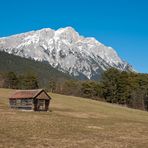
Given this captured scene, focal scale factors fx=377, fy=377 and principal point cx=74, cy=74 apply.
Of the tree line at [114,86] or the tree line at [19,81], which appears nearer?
the tree line at [114,86]

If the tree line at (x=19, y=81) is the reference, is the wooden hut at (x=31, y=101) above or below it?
below

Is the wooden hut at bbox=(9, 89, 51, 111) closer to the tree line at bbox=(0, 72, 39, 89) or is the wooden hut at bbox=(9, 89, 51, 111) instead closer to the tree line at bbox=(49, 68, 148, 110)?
the tree line at bbox=(49, 68, 148, 110)

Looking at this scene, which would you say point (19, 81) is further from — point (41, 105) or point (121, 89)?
point (41, 105)

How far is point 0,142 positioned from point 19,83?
144 m

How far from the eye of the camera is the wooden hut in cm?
8500

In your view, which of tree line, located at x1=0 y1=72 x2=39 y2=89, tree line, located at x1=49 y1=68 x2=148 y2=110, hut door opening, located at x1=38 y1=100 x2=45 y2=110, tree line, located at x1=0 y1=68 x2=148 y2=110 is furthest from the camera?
tree line, located at x1=0 y1=72 x2=39 y2=89

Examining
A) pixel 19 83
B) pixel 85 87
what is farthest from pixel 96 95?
pixel 19 83

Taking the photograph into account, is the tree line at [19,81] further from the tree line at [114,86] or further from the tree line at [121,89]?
the tree line at [121,89]

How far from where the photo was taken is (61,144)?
31391 millimetres

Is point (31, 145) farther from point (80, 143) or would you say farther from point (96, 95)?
point (96, 95)

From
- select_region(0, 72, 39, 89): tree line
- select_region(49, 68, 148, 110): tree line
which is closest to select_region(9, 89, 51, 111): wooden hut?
select_region(49, 68, 148, 110): tree line

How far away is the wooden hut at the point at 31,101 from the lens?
85.0 metres

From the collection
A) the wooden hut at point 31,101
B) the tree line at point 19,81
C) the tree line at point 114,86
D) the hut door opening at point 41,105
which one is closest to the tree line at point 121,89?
the tree line at point 114,86

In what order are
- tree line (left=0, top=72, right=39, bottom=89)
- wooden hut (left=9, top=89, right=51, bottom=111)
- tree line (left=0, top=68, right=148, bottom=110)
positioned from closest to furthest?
wooden hut (left=9, top=89, right=51, bottom=111)
tree line (left=0, top=68, right=148, bottom=110)
tree line (left=0, top=72, right=39, bottom=89)
